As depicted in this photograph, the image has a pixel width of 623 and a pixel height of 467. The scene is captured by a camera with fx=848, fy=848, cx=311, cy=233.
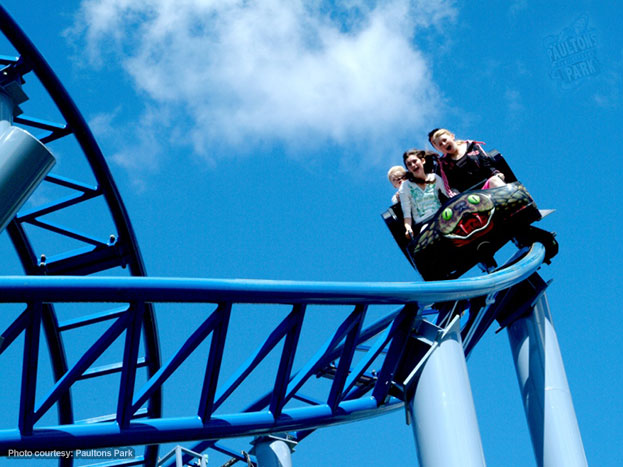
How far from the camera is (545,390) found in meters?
7.69

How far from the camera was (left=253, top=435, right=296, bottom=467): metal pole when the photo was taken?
32.3 feet

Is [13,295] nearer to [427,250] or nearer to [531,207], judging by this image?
[427,250]

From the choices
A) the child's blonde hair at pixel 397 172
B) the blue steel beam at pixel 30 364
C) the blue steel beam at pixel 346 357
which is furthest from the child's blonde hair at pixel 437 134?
the blue steel beam at pixel 30 364

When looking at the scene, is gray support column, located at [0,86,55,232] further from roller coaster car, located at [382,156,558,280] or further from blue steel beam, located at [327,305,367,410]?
roller coaster car, located at [382,156,558,280]

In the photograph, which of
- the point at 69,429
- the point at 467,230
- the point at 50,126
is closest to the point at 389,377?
the point at 467,230

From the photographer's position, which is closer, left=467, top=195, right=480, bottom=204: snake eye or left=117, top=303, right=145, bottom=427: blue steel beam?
left=117, top=303, right=145, bottom=427: blue steel beam

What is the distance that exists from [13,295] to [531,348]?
4822 millimetres

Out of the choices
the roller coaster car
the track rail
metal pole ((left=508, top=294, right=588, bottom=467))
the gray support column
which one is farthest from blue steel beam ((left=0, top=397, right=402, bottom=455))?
metal pole ((left=508, top=294, right=588, bottom=467))

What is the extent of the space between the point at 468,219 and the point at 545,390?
5.61ft

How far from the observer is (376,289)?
6.53m

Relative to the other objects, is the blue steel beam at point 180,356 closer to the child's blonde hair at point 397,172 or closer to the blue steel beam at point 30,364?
the blue steel beam at point 30,364

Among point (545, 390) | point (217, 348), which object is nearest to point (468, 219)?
point (545, 390)

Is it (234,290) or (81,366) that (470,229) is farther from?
(81,366)

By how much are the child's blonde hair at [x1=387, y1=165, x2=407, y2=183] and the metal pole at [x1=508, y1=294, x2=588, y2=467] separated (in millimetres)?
1794
